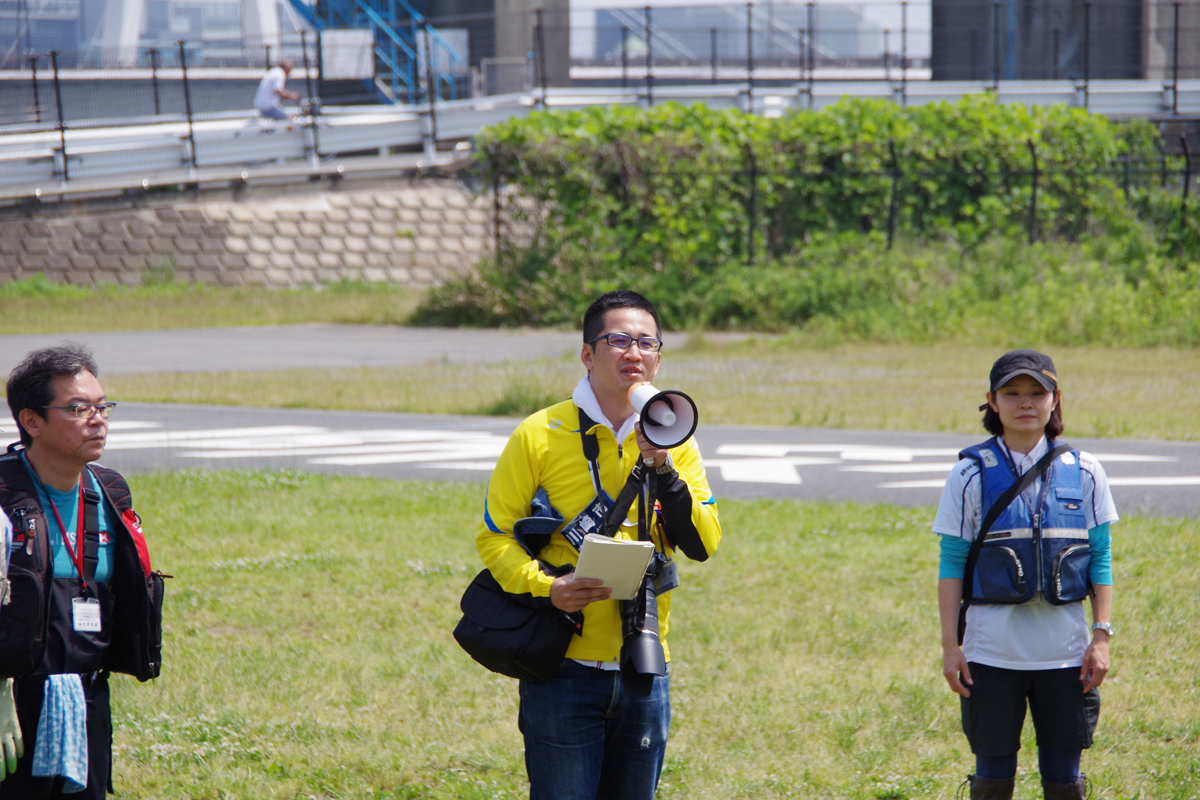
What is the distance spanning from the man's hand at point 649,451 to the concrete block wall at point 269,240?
76.3 feet

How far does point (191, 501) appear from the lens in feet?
30.6

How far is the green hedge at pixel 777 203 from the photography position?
23812 mm

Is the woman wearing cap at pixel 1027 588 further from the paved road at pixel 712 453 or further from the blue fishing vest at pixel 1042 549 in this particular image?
the paved road at pixel 712 453

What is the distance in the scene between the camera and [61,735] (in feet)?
10.7

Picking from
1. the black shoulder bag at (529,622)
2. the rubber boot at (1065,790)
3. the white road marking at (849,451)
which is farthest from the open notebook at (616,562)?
the white road marking at (849,451)

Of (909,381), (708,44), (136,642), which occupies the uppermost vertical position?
(708,44)

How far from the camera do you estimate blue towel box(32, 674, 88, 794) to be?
10.6 feet

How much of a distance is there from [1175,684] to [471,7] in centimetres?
4524

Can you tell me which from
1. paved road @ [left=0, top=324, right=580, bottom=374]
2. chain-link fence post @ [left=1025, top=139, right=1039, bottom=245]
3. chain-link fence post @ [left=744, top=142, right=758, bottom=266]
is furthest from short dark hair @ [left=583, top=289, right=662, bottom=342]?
chain-link fence post @ [left=1025, top=139, right=1039, bottom=245]

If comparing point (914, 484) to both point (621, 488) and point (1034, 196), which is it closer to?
point (621, 488)

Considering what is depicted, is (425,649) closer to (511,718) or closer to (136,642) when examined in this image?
(511,718)

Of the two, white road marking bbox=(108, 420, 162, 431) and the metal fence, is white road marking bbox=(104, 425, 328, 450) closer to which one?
white road marking bbox=(108, 420, 162, 431)

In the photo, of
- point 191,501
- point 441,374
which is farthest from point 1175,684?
point 441,374

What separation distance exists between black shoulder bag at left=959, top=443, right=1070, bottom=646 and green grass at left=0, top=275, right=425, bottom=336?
21395mm
